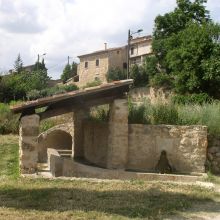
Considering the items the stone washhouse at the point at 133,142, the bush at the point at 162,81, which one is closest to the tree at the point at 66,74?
the bush at the point at 162,81

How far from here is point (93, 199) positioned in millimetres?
8922

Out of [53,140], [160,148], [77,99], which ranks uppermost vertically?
[77,99]

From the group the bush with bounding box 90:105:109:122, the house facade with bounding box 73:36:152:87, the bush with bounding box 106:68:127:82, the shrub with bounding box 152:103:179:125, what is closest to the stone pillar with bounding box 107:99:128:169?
the shrub with bounding box 152:103:179:125

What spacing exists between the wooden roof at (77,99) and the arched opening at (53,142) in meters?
6.82

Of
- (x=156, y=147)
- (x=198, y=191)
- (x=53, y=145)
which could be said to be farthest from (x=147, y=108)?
(x=53, y=145)

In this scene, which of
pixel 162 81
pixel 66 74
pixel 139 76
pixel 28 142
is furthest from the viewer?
pixel 66 74

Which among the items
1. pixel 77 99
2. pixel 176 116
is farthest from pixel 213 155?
pixel 77 99

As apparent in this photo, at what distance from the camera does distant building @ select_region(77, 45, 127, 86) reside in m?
64.2

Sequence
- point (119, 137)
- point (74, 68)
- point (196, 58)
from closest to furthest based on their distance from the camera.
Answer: point (119, 137), point (196, 58), point (74, 68)

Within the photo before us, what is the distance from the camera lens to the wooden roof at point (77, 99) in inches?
506

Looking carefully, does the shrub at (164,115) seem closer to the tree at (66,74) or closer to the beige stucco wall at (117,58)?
the beige stucco wall at (117,58)

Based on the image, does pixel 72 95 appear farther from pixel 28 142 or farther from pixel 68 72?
pixel 68 72

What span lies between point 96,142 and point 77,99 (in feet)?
6.81

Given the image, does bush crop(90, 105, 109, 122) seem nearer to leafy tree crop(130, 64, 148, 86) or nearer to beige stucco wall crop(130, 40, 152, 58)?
leafy tree crop(130, 64, 148, 86)
